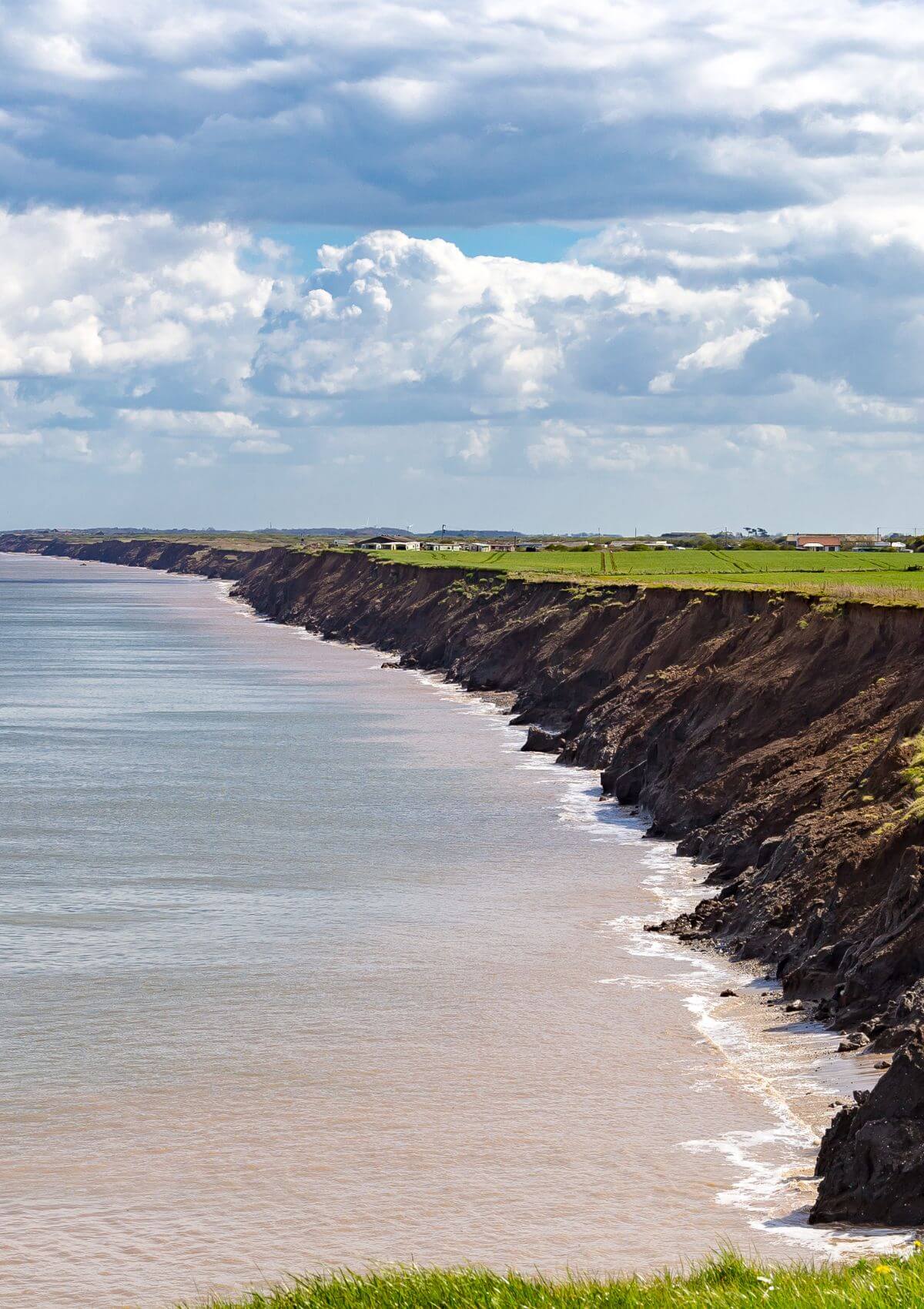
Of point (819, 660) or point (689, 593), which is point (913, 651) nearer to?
point (819, 660)

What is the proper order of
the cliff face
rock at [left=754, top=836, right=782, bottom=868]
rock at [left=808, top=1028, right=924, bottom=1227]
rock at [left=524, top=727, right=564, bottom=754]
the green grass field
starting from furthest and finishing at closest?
rock at [left=524, top=727, right=564, bottom=754] → the green grass field → rock at [left=754, top=836, right=782, bottom=868] → the cliff face → rock at [left=808, top=1028, right=924, bottom=1227]

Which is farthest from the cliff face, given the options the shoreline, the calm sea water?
the calm sea water

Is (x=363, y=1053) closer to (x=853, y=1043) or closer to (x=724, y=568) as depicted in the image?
(x=853, y=1043)

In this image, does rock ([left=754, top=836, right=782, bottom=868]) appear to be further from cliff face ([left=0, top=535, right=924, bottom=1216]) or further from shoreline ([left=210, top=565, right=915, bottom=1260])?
shoreline ([left=210, top=565, right=915, bottom=1260])

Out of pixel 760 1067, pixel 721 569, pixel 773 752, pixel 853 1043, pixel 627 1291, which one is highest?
pixel 721 569

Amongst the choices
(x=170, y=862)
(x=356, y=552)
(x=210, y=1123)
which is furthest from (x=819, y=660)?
(x=356, y=552)

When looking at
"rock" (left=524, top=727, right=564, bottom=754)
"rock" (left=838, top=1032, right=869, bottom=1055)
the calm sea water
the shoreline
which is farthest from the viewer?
"rock" (left=524, top=727, right=564, bottom=754)

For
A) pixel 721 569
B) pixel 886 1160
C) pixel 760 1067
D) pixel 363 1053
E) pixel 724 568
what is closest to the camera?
pixel 886 1160

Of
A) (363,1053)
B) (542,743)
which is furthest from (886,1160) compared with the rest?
(542,743)
